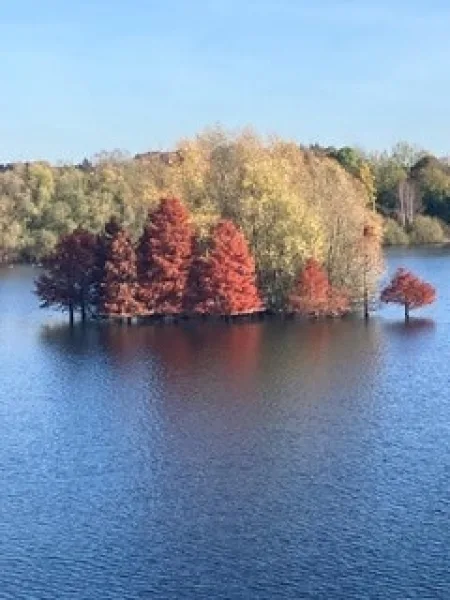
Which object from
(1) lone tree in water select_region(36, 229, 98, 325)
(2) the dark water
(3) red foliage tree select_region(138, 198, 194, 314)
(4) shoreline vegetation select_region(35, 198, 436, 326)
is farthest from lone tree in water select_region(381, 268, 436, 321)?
(1) lone tree in water select_region(36, 229, 98, 325)

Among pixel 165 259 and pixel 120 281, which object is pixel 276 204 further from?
pixel 120 281

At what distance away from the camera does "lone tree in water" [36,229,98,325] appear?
2354 inches

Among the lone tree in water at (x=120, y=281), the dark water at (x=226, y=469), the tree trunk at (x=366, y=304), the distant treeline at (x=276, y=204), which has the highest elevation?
the distant treeline at (x=276, y=204)

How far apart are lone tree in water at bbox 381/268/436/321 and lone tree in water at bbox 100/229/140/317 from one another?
522 inches

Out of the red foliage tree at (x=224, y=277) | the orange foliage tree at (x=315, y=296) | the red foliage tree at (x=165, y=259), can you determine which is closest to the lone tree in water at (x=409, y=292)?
the orange foliage tree at (x=315, y=296)

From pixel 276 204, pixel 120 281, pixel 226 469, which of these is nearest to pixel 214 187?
pixel 276 204

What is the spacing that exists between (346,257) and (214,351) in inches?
603

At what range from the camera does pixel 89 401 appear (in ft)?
124

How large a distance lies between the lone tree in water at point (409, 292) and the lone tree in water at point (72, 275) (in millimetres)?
15615

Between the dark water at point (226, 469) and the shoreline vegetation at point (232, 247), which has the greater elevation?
the shoreline vegetation at point (232, 247)

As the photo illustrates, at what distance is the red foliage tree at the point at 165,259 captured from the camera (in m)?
58.7

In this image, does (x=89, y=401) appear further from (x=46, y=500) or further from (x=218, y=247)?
(x=218, y=247)

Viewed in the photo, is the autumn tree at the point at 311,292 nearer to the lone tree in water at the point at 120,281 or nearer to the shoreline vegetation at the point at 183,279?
the shoreline vegetation at the point at 183,279

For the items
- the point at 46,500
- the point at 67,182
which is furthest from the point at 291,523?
the point at 67,182
